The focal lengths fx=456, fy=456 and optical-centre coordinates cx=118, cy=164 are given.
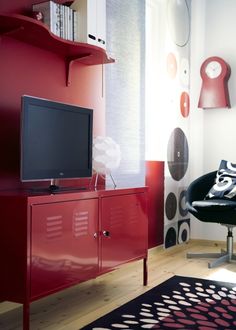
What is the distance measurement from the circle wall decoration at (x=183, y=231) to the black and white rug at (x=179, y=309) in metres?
1.42

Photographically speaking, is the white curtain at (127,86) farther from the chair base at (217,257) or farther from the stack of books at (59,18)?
the chair base at (217,257)

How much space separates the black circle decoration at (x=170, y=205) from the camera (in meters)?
4.34

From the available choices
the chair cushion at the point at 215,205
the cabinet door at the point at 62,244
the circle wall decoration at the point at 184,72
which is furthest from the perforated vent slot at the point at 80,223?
the circle wall decoration at the point at 184,72

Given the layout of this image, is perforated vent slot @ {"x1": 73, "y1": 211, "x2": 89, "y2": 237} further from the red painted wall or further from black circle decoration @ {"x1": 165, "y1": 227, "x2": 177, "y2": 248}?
black circle decoration @ {"x1": 165, "y1": 227, "x2": 177, "y2": 248}

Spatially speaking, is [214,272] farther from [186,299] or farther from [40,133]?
[40,133]

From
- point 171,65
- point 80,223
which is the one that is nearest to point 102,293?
point 80,223

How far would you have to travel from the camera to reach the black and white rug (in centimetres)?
234

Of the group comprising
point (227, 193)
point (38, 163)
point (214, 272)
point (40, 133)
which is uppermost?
point (40, 133)

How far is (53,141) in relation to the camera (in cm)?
259

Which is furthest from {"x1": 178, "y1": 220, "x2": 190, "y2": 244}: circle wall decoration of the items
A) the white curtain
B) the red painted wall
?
the red painted wall

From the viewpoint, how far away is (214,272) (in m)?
3.53

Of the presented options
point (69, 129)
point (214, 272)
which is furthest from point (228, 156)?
point (69, 129)

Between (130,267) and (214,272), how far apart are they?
2.15 feet

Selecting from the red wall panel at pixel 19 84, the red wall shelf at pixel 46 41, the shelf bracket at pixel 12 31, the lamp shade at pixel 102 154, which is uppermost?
the red wall shelf at pixel 46 41
